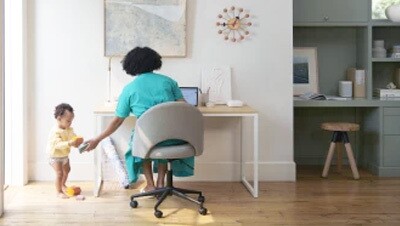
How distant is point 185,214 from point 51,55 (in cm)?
199

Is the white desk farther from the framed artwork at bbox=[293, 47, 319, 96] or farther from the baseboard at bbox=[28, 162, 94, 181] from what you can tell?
the framed artwork at bbox=[293, 47, 319, 96]

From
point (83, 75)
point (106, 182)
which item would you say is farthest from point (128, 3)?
point (106, 182)

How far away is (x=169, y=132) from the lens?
405 centimetres

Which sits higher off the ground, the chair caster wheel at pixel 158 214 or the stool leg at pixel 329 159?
the stool leg at pixel 329 159

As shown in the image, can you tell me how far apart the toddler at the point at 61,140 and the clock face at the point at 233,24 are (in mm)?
1534

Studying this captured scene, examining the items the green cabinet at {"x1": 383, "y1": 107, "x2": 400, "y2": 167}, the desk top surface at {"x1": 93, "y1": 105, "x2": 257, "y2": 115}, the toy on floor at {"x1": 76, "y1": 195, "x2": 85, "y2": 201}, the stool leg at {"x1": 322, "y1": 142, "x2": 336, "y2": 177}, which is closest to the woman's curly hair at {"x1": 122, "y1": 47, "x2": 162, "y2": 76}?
the desk top surface at {"x1": 93, "y1": 105, "x2": 257, "y2": 115}

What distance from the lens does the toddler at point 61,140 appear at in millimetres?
4598

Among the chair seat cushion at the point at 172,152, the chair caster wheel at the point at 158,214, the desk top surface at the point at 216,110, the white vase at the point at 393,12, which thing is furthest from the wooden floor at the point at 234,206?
the white vase at the point at 393,12

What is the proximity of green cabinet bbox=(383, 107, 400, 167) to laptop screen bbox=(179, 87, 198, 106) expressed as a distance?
1821mm

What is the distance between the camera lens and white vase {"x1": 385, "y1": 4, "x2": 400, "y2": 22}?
18.1 feet

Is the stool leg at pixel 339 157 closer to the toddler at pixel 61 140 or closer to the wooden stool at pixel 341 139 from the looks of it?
the wooden stool at pixel 341 139

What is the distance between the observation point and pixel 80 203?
450cm

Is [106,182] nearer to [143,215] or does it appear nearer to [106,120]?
[106,120]

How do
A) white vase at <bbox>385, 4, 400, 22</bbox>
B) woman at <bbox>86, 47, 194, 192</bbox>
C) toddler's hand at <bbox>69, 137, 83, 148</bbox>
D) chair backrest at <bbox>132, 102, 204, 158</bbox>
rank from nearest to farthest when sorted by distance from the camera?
chair backrest at <bbox>132, 102, 204, 158</bbox> < woman at <bbox>86, 47, 194, 192</bbox> < toddler's hand at <bbox>69, 137, 83, 148</bbox> < white vase at <bbox>385, 4, 400, 22</bbox>
